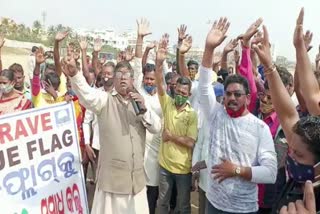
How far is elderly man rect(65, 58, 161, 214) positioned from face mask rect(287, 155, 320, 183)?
1.73 metres

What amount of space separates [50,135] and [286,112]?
195 cm

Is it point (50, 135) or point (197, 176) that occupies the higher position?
point (50, 135)

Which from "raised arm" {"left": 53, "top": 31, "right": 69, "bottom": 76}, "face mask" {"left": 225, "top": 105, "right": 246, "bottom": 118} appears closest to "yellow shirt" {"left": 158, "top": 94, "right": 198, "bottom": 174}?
"face mask" {"left": 225, "top": 105, "right": 246, "bottom": 118}

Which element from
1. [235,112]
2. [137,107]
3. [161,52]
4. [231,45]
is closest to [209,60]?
[235,112]

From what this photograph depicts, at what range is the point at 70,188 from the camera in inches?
145

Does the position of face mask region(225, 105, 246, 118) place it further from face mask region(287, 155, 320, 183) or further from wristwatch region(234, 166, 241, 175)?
face mask region(287, 155, 320, 183)

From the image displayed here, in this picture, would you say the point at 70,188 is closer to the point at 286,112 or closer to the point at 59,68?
the point at 286,112

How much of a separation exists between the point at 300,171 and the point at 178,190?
2.73m

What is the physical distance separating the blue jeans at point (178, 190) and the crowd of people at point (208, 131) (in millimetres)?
11

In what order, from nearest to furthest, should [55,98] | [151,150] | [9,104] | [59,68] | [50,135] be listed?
[50,135] → [9,104] → [151,150] → [55,98] → [59,68]

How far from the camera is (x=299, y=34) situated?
2.89 metres

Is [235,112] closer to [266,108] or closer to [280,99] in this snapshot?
[266,108]

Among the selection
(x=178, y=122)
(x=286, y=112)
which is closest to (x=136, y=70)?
(x=178, y=122)

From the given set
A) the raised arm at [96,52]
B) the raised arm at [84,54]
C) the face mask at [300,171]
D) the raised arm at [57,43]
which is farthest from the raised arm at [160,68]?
the raised arm at [96,52]
